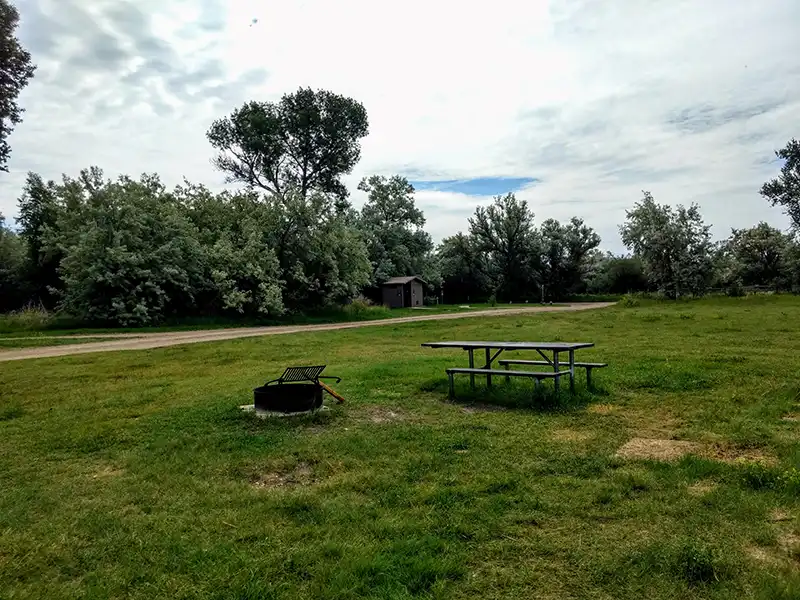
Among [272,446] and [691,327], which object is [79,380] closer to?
[272,446]

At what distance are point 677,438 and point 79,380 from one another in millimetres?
9974

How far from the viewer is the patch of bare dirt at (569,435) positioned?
564cm

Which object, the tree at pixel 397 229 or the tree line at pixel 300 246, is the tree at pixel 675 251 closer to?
the tree line at pixel 300 246

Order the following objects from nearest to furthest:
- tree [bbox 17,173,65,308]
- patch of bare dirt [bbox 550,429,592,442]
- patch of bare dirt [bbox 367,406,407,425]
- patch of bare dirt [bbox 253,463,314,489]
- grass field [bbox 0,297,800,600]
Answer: grass field [bbox 0,297,800,600] < patch of bare dirt [bbox 253,463,314,489] < patch of bare dirt [bbox 550,429,592,442] < patch of bare dirt [bbox 367,406,407,425] < tree [bbox 17,173,65,308]

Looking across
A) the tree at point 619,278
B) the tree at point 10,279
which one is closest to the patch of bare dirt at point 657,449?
the tree at point 10,279

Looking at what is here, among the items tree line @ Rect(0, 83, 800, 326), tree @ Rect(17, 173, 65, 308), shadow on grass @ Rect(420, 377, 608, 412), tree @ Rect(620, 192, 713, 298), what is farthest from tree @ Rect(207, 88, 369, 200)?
shadow on grass @ Rect(420, 377, 608, 412)

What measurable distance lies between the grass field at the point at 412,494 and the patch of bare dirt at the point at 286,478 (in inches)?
0.9

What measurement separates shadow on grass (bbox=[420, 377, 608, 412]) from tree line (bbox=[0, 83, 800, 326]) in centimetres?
1931

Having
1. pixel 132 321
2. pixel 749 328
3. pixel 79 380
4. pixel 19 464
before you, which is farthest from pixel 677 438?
pixel 132 321

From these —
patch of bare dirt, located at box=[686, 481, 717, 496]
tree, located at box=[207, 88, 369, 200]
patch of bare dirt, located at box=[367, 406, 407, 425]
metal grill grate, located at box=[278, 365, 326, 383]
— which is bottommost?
patch of bare dirt, located at box=[686, 481, 717, 496]

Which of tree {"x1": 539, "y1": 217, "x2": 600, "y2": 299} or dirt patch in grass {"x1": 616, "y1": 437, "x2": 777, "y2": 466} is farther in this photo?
tree {"x1": 539, "y1": 217, "x2": 600, "y2": 299}

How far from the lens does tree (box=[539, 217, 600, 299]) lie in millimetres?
54688

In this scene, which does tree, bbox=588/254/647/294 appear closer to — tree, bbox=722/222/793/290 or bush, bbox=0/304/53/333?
tree, bbox=722/222/793/290

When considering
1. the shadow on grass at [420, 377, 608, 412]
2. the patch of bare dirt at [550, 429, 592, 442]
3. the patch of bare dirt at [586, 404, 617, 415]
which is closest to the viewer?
the patch of bare dirt at [550, 429, 592, 442]
